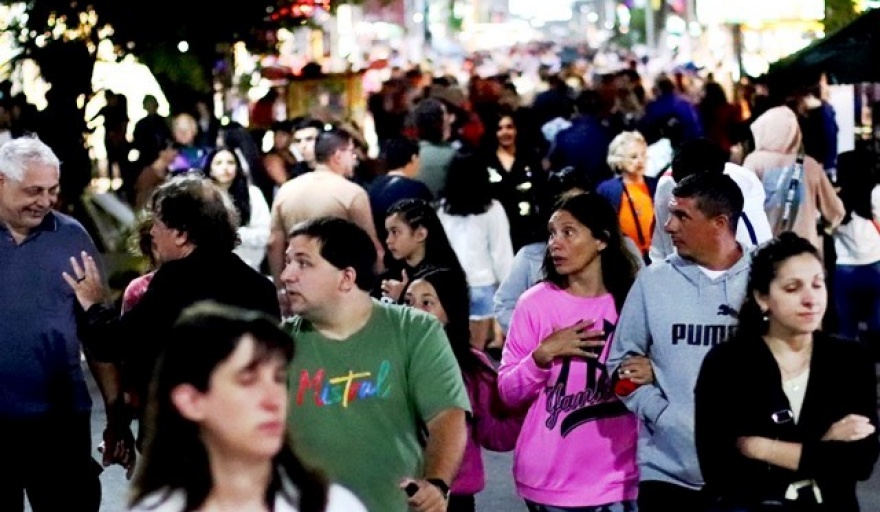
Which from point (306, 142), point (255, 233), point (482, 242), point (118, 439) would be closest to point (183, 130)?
point (306, 142)

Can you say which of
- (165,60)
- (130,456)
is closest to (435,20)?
(165,60)

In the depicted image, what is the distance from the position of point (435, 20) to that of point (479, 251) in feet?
324

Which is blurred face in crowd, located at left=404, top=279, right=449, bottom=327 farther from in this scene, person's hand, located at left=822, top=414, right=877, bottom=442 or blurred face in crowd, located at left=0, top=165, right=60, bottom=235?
person's hand, located at left=822, top=414, right=877, bottom=442

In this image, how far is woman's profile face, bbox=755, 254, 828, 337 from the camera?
16.6 feet

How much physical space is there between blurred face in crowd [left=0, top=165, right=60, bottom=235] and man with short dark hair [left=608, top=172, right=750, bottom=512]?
2.24 metres

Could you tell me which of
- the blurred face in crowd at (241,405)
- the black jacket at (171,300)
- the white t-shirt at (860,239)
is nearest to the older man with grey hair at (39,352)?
the black jacket at (171,300)

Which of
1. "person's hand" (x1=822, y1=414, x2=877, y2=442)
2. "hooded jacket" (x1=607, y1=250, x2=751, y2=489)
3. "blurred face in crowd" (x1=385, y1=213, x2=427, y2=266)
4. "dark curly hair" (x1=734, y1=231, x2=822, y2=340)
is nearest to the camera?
"person's hand" (x1=822, y1=414, x2=877, y2=442)

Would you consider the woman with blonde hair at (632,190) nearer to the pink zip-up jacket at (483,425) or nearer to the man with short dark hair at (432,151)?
the man with short dark hair at (432,151)

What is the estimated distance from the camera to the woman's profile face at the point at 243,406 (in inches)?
140

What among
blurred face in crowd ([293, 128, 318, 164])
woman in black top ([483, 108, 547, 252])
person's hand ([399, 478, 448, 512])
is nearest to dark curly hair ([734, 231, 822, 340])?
person's hand ([399, 478, 448, 512])

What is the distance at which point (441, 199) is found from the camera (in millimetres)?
13281

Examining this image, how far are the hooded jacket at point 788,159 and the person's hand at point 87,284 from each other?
5935 mm

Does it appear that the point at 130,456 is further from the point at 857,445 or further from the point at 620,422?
the point at 857,445

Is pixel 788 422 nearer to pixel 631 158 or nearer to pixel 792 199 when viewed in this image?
pixel 792 199
